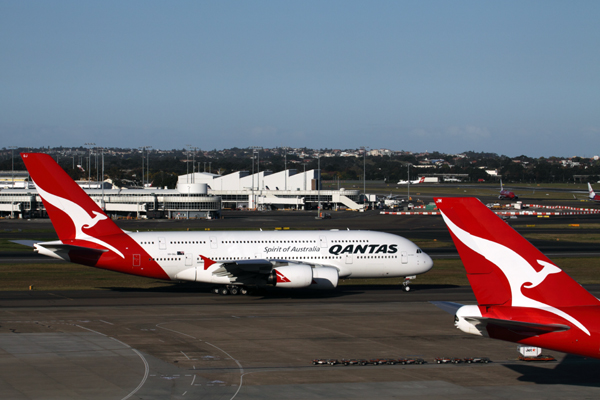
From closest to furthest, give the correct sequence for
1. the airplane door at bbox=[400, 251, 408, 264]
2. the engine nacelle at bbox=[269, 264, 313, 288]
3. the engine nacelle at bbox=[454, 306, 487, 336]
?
the engine nacelle at bbox=[454, 306, 487, 336]
the engine nacelle at bbox=[269, 264, 313, 288]
the airplane door at bbox=[400, 251, 408, 264]

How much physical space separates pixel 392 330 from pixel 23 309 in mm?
20320

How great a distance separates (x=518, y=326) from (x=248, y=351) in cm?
1242

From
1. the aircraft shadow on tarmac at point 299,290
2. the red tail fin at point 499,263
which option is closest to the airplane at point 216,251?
the aircraft shadow on tarmac at point 299,290

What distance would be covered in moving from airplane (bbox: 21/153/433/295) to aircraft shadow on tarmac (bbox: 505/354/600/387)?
54.4ft

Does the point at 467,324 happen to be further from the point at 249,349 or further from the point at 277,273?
the point at 277,273

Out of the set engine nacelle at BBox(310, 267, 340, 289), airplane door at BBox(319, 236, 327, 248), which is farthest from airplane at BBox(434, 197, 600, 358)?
airplane door at BBox(319, 236, 327, 248)

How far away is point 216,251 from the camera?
128 feet

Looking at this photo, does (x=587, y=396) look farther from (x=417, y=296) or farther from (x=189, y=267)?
(x=189, y=267)

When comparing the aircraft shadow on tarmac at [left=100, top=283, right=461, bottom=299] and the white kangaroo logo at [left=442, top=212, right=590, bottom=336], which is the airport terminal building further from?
the white kangaroo logo at [left=442, top=212, right=590, bottom=336]

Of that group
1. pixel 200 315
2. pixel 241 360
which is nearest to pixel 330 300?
pixel 200 315

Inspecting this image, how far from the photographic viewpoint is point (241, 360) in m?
23.2

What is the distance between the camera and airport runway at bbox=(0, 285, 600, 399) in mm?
19531

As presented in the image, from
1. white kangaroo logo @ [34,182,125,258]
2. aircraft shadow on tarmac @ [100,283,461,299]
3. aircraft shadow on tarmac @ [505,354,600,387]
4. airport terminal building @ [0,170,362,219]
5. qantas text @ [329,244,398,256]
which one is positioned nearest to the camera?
aircraft shadow on tarmac @ [505,354,600,387]

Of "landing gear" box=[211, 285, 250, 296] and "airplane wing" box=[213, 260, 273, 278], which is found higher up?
"airplane wing" box=[213, 260, 273, 278]
